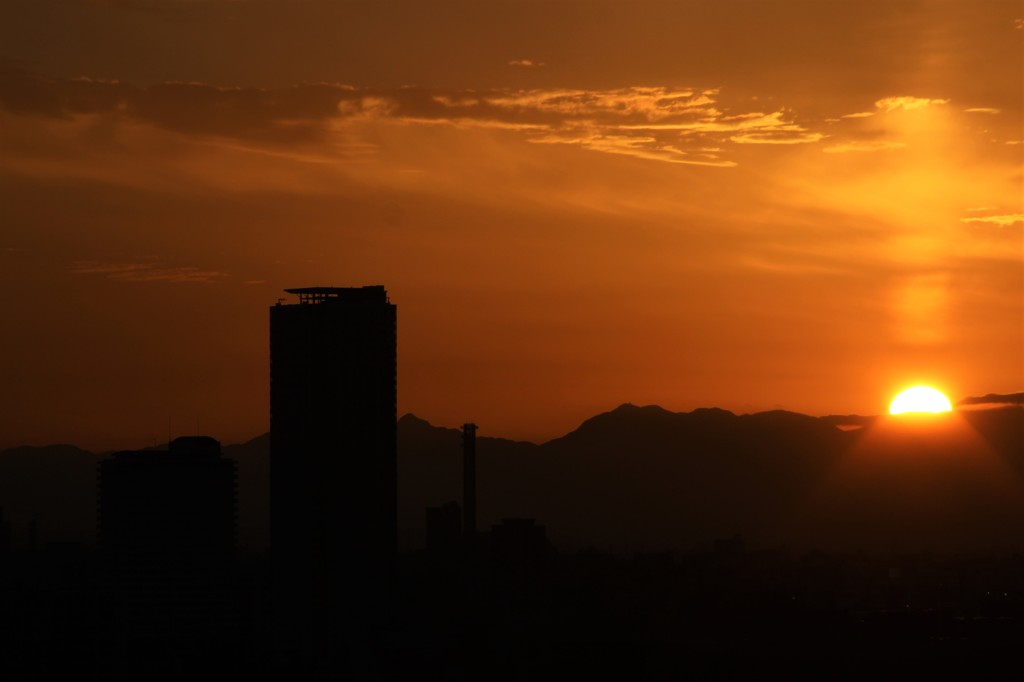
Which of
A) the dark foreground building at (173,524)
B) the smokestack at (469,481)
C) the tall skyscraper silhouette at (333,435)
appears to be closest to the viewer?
the dark foreground building at (173,524)

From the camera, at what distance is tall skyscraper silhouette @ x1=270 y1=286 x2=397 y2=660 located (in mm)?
140750

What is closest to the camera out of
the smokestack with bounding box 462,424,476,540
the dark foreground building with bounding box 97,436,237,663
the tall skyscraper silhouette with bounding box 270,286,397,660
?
the dark foreground building with bounding box 97,436,237,663

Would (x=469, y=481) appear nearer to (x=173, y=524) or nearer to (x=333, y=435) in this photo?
(x=333, y=435)

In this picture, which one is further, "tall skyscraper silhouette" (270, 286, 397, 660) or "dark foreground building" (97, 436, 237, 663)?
"tall skyscraper silhouette" (270, 286, 397, 660)

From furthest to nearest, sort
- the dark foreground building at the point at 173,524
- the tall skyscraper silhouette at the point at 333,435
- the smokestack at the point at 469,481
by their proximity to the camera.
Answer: the smokestack at the point at 469,481 → the tall skyscraper silhouette at the point at 333,435 → the dark foreground building at the point at 173,524

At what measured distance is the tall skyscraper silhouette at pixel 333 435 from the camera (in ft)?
462

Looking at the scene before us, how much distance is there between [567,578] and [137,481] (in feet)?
127

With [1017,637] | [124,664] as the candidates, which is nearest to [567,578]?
[124,664]

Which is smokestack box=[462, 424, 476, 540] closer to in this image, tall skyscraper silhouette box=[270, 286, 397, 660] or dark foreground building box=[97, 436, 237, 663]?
tall skyscraper silhouette box=[270, 286, 397, 660]

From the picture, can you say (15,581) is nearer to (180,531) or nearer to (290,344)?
(180,531)

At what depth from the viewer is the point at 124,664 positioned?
8644 cm

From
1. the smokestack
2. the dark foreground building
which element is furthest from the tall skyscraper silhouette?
the smokestack

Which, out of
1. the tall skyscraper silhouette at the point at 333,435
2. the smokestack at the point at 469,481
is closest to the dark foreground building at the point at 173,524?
the tall skyscraper silhouette at the point at 333,435

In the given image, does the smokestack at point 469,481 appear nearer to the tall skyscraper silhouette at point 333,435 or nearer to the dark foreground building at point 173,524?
the tall skyscraper silhouette at point 333,435
